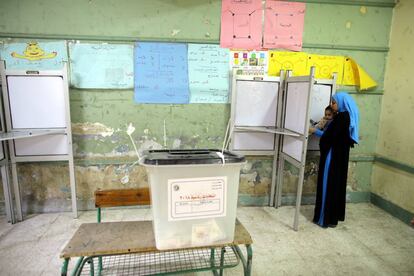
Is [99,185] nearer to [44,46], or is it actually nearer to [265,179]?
[44,46]

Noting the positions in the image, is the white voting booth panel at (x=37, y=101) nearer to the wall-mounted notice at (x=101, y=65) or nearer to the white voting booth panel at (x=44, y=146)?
the white voting booth panel at (x=44, y=146)

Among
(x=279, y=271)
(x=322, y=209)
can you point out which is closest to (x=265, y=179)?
(x=322, y=209)

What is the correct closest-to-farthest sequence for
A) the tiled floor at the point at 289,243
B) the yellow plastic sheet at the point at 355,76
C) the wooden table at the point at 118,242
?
the wooden table at the point at 118,242 → the tiled floor at the point at 289,243 → the yellow plastic sheet at the point at 355,76

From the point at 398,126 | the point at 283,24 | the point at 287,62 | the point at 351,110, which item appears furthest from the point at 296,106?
the point at 398,126

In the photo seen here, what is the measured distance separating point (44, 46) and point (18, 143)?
40.2 inches

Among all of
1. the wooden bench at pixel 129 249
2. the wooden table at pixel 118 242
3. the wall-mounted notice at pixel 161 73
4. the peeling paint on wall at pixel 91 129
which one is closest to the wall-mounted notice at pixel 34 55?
the peeling paint on wall at pixel 91 129

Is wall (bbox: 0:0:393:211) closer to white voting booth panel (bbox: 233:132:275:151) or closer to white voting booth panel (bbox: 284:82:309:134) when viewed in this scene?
white voting booth panel (bbox: 233:132:275:151)

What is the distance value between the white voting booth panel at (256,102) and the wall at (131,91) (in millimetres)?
196

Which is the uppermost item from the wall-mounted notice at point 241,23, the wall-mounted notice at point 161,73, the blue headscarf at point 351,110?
the wall-mounted notice at point 241,23

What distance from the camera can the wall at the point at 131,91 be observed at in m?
2.82

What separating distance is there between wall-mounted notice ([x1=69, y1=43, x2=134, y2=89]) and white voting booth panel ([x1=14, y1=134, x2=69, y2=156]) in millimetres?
604

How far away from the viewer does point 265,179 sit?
3.42 metres

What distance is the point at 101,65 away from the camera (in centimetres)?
294

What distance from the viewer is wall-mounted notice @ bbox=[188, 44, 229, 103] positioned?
3.05 meters
